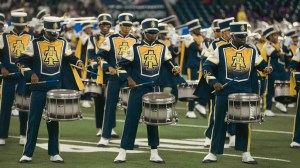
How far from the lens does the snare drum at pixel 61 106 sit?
14.2 m

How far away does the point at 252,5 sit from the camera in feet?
119

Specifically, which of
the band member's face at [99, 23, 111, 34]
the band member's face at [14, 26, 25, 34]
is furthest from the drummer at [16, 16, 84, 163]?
the band member's face at [99, 23, 111, 34]

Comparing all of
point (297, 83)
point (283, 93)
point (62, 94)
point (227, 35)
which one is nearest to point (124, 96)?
point (227, 35)

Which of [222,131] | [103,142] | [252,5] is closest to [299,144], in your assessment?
[222,131]

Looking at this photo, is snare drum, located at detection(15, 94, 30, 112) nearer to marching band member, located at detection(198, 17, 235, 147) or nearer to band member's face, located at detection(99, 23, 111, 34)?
band member's face, located at detection(99, 23, 111, 34)

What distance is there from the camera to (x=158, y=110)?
14.2m

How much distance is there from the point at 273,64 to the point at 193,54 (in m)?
1.93

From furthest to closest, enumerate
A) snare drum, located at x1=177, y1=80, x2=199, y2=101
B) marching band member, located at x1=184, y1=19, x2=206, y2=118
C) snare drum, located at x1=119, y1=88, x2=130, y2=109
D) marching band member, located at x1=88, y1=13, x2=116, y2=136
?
marching band member, located at x1=184, y1=19, x2=206, y2=118, snare drum, located at x1=177, y1=80, x2=199, y2=101, marching band member, located at x1=88, y1=13, x2=116, y2=136, snare drum, located at x1=119, y1=88, x2=130, y2=109

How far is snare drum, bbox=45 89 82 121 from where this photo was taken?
14156 mm

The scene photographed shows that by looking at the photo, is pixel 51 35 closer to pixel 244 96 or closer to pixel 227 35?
pixel 244 96

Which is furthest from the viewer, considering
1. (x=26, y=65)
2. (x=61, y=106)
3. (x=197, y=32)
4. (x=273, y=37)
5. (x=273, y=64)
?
(x=273, y=64)

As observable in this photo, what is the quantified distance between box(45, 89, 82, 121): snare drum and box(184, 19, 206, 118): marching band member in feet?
24.6

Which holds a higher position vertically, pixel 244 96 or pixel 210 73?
pixel 210 73

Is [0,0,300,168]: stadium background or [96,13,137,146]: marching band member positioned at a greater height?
[96,13,137,146]: marching band member
